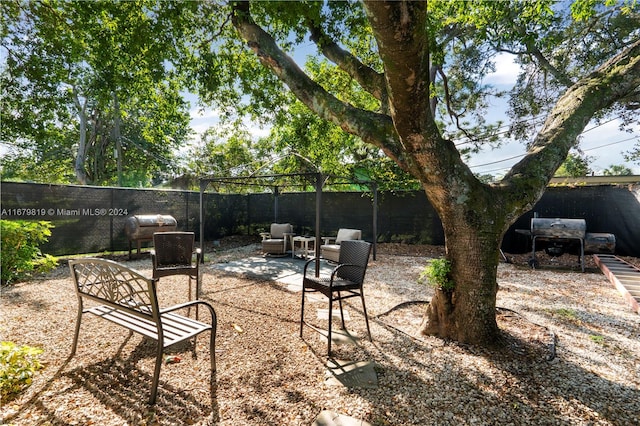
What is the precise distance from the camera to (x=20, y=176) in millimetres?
19531

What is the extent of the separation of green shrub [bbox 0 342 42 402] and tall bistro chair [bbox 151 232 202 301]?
143 cm

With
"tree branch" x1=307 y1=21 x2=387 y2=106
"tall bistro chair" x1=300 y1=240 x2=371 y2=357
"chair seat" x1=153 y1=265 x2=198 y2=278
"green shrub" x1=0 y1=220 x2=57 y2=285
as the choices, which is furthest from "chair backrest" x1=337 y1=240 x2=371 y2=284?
"green shrub" x1=0 y1=220 x2=57 y2=285

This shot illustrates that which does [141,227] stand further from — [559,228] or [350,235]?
[559,228]

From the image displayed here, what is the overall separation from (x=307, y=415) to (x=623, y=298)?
5.34 m

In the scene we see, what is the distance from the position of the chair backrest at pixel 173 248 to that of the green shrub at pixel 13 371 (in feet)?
5.43

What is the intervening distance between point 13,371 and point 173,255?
193cm

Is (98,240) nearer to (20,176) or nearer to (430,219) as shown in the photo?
(430,219)

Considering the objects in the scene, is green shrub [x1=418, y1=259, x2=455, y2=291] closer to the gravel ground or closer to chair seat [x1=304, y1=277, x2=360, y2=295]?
the gravel ground

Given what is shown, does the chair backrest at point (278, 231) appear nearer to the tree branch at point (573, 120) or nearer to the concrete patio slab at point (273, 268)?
the concrete patio slab at point (273, 268)

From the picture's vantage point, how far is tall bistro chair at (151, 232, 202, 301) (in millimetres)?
3568

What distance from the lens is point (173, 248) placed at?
382cm

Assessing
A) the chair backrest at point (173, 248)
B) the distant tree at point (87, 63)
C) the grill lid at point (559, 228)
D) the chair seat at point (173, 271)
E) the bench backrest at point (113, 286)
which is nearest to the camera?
the bench backrest at point (113, 286)

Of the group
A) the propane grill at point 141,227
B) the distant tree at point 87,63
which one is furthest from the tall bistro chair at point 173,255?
the propane grill at point 141,227

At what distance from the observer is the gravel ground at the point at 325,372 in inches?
73.2
